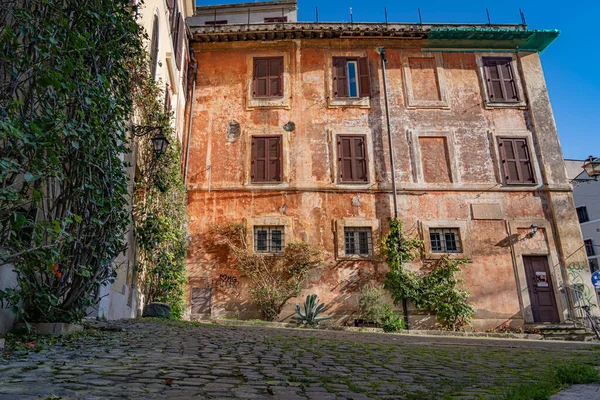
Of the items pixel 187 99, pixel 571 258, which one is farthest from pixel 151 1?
pixel 571 258

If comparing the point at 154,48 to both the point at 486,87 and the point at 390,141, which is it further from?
the point at 486,87

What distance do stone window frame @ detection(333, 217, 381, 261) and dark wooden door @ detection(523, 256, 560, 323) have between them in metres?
4.86

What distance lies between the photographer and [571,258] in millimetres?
13953

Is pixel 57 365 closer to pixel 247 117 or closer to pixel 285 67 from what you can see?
pixel 247 117

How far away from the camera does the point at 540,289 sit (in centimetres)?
1373

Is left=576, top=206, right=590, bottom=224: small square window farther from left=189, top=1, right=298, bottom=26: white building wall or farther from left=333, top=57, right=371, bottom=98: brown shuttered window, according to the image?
left=189, top=1, right=298, bottom=26: white building wall

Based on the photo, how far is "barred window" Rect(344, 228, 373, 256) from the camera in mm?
13922

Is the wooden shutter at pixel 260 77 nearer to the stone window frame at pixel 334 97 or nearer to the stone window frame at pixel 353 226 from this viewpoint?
the stone window frame at pixel 334 97

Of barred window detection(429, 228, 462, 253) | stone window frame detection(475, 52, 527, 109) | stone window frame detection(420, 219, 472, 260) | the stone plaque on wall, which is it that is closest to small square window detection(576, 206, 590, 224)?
stone window frame detection(475, 52, 527, 109)

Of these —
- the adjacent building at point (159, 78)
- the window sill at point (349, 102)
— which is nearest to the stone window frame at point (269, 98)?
the window sill at point (349, 102)

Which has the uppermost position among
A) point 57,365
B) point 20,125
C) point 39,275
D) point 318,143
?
point 318,143

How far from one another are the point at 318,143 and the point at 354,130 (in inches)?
53.7

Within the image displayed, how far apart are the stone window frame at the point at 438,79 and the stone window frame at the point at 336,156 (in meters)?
1.95

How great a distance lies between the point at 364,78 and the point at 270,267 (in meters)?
7.57
